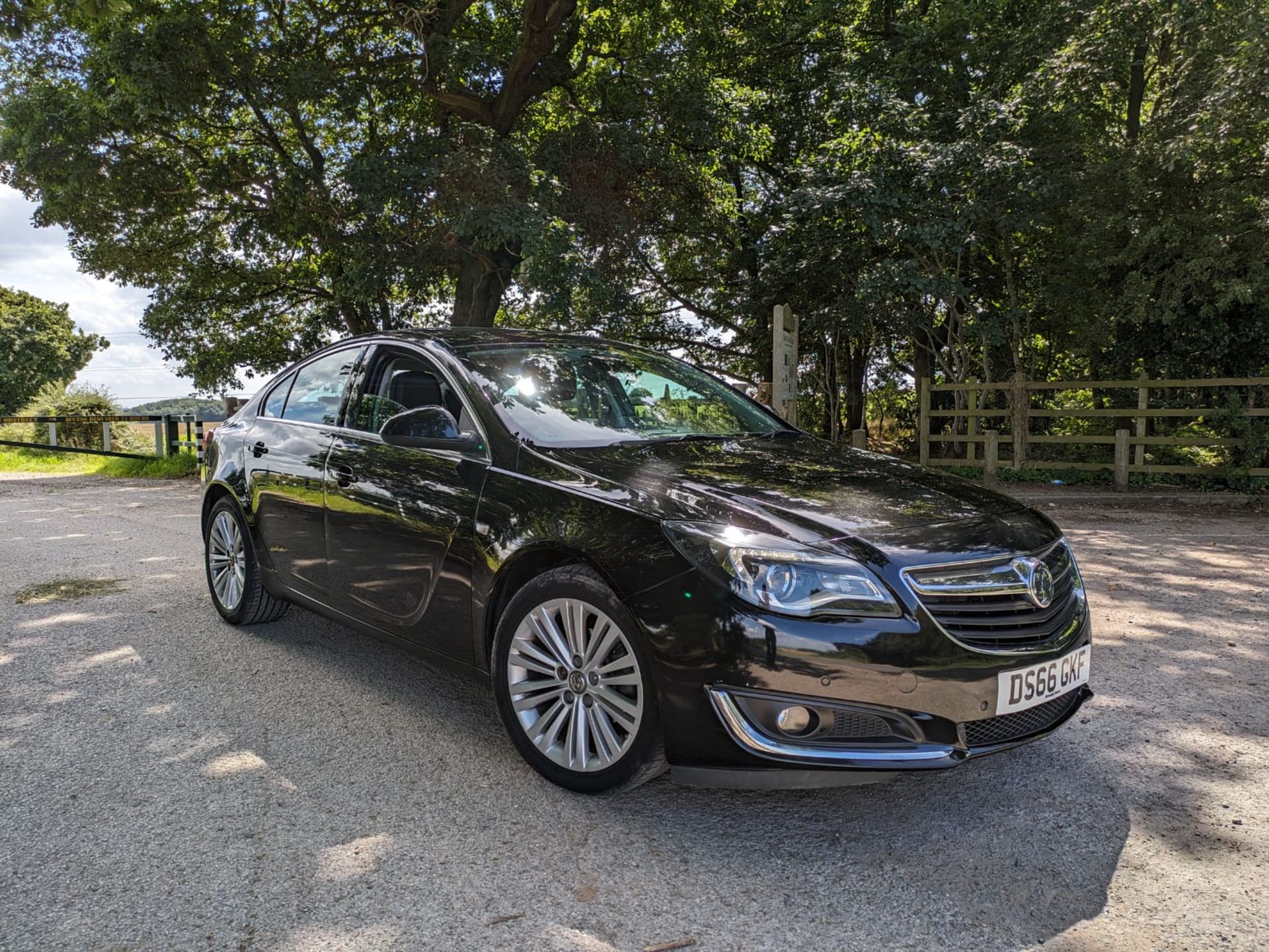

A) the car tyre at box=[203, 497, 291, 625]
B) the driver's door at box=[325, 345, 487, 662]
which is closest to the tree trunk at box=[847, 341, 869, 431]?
the car tyre at box=[203, 497, 291, 625]

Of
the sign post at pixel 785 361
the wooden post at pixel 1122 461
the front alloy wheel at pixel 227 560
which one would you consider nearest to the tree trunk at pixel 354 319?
the sign post at pixel 785 361

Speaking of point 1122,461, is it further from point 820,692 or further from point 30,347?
point 30,347

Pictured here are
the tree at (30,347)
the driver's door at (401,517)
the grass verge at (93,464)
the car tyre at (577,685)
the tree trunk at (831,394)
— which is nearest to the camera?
the car tyre at (577,685)

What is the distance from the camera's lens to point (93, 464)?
1822cm

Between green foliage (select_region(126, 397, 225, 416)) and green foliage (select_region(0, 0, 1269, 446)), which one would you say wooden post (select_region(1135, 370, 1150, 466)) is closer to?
green foliage (select_region(0, 0, 1269, 446))

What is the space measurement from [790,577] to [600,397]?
1537mm

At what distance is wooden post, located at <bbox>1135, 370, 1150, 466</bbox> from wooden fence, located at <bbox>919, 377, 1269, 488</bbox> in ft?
0.03

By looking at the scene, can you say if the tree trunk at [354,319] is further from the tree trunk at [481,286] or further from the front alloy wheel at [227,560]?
the front alloy wheel at [227,560]

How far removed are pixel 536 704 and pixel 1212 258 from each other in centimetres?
1272

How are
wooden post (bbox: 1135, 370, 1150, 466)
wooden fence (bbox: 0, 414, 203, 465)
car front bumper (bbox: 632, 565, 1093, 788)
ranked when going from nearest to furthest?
car front bumper (bbox: 632, 565, 1093, 788), wooden post (bbox: 1135, 370, 1150, 466), wooden fence (bbox: 0, 414, 203, 465)

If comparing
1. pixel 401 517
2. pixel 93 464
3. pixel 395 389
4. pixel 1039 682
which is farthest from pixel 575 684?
pixel 93 464

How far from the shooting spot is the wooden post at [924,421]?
15383 mm

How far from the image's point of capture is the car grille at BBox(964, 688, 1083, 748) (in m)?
2.54

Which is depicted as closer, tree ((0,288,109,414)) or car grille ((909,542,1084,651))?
car grille ((909,542,1084,651))
